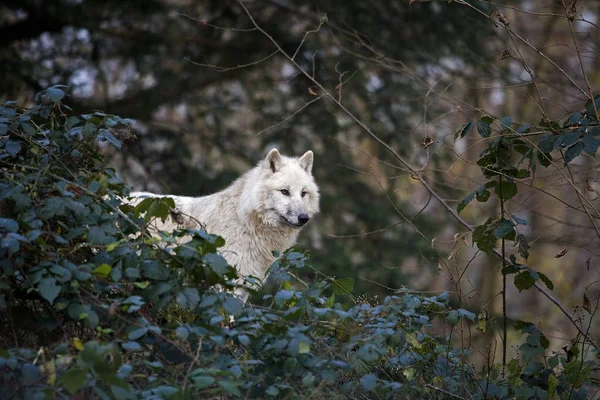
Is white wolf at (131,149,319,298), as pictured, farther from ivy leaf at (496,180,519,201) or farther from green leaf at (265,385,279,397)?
green leaf at (265,385,279,397)

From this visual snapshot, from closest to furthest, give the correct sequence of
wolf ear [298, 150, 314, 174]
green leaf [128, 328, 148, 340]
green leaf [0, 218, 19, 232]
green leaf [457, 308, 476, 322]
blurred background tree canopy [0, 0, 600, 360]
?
1. green leaf [128, 328, 148, 340]
2. green leaf [0, 218, 19, 232]
3. green leaf [457, 308, 476, 322]
4. wolf ear [298, 150, 314, 174]
5. blurred background tree canopy [0, 0, 600, 360]

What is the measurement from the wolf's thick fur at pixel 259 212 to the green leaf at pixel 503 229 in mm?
2580

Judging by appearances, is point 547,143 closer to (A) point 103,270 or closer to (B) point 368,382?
(B) point 368,382

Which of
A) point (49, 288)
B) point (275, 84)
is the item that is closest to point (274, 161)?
point (49, 288)

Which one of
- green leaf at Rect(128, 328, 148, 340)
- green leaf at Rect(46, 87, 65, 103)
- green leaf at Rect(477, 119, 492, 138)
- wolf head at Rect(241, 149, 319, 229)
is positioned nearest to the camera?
green leaf at Rect(128, 328, 148, 340)

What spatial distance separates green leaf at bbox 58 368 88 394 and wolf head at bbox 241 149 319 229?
152 inches

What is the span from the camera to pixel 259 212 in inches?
278

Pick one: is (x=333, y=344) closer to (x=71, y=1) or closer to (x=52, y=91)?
(x=52, y=91)

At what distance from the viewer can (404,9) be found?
1112 centimetres

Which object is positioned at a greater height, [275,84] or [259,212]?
[275,84]

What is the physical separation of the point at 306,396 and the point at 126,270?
43.9 inches

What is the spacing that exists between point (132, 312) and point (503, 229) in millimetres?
2317

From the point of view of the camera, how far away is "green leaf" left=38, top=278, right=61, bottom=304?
3.58 m

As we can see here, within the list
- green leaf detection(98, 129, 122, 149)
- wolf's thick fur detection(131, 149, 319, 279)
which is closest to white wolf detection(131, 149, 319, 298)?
wolf's thick fur detection(131, 149, 319, 279)
